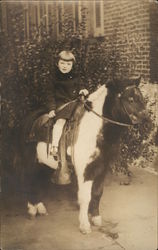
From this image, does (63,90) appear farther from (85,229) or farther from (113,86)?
(85,229)

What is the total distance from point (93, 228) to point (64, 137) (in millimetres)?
631

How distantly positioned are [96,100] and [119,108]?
0.50ft

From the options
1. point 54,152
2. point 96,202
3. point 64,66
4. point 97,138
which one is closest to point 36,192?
point 54,152

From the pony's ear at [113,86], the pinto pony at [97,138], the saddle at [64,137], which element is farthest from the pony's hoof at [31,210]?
the pony's ear at [113,86]

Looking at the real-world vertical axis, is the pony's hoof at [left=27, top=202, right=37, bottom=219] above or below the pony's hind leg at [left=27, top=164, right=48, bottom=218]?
below

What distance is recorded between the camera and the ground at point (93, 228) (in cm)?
225

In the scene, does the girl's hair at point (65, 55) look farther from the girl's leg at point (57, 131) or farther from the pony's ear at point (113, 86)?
the girl's leg at point (57, 131)

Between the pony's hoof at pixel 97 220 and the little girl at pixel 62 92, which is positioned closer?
the little girl at pixel 62 92

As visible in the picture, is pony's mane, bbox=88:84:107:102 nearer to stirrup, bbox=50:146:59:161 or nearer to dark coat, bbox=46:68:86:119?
dark coat, bbox=46:68:86:119

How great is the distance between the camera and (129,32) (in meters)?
2.23

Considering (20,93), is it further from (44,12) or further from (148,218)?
(148,218)

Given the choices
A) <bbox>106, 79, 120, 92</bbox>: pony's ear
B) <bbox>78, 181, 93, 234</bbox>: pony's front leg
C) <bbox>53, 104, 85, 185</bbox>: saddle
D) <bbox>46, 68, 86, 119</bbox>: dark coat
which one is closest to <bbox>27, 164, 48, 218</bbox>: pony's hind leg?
<bbox>53, 104, 85, 185</bbox>: saddle

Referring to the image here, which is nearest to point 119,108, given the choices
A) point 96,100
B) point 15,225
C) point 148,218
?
point 96,100

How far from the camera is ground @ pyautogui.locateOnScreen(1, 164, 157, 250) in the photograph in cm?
225
